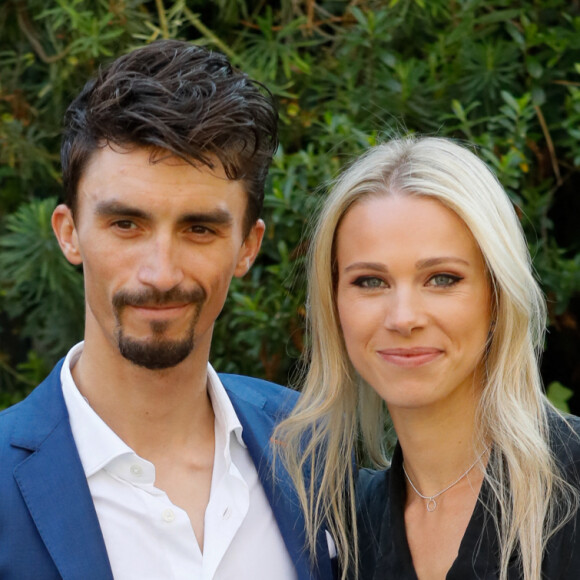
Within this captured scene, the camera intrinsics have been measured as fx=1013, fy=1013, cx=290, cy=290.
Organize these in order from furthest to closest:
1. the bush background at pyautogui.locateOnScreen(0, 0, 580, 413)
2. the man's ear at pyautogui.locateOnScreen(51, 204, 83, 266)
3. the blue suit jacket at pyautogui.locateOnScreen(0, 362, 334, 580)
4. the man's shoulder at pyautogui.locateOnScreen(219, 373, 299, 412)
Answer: the bush background at pyautogui.locateOnScreen(0, 0, 580, 413) → the man's shoulder at pyautogui.locateOnScreen(219, 373, 299, 412) → the man's ear at pyautogui.locateOnScreen(51, 204, 83, 266) → the blue suit jacket at pyautogui.locateOnScreen(0, 362, 334, 580)

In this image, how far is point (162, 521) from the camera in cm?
252

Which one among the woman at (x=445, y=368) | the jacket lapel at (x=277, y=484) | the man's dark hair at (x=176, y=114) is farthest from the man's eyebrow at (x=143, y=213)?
the jacket lapel at (x=277, y=484)

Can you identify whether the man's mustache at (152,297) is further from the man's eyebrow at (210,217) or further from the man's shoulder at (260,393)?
the man's shoulder at (260,393)

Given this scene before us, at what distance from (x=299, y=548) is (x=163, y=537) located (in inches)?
16.4

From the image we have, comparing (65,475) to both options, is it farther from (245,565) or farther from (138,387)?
(245,565)

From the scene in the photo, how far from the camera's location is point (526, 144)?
11.9ft

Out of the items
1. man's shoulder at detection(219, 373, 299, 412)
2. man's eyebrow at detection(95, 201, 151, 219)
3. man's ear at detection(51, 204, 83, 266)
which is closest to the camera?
man's eyebrow at detection(95, 201, 151, 219)

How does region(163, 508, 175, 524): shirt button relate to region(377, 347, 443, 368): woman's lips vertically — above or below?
below

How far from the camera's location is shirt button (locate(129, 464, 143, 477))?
8.49 feet

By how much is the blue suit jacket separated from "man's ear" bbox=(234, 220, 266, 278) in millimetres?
566

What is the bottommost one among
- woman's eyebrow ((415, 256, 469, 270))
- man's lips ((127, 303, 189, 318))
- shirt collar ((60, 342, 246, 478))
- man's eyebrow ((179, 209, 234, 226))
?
shirt collar ((60, 342, 246, 478))

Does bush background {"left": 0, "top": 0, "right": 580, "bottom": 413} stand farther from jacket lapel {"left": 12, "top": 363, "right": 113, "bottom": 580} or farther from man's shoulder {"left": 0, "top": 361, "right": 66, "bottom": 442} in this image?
jacket lapel {"left": 12, "top": 363, "right": 113, "bottom": 580}

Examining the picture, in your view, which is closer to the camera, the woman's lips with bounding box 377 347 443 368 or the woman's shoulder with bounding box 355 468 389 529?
the woman's lips with bounding box 377 347 443 368

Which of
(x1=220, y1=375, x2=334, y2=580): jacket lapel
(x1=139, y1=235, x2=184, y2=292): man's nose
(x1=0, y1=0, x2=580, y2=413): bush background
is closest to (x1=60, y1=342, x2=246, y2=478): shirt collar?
(x1=220, y1=375, x2=334, y2=580): jacket lapel
